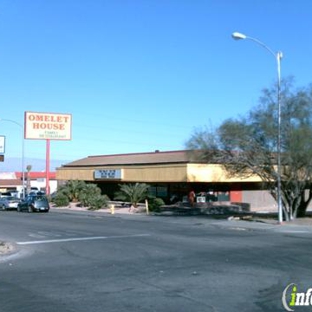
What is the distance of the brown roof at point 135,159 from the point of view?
4938 centimetres

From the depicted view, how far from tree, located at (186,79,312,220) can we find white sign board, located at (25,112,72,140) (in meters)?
41.6

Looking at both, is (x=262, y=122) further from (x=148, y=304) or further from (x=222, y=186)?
(x=148, y=304)

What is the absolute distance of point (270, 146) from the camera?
31094 millimetres

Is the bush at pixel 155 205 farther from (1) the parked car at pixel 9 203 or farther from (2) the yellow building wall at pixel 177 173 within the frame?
(1) the parked car at pixel 9 203

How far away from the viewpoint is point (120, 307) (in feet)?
26.6

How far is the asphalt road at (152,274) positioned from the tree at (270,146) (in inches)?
402

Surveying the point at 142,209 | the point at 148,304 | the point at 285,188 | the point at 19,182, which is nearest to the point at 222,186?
the point at 142,209

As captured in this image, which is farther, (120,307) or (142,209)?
(142,209)

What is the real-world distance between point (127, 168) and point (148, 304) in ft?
147

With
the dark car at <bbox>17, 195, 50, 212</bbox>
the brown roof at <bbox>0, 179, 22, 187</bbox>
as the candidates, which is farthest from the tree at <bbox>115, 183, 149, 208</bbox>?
the brown roof at <bbox>0, 179, 22, 187</bbox>

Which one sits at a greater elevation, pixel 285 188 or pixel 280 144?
pixel 280 144

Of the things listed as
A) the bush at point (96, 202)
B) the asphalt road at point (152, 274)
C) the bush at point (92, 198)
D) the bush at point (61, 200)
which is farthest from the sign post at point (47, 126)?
the asphalt road at point (152, 274)

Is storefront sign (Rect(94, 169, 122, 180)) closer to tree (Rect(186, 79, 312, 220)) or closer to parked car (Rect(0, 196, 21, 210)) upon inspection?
parked car (Rect(0, 196, 21, 210))

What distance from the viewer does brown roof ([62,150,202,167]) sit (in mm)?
49375
